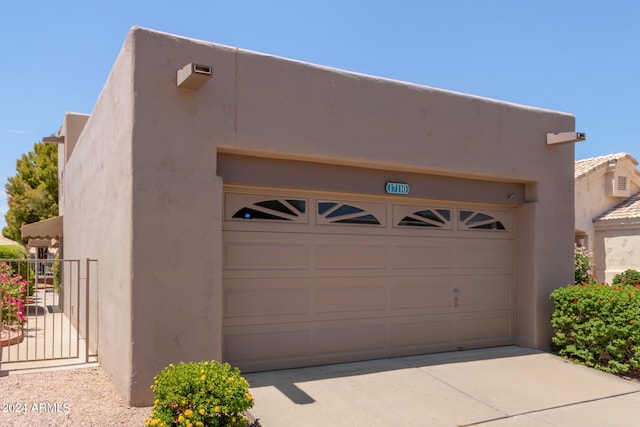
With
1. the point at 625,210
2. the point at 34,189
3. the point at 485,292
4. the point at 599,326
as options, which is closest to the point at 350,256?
the point at 485,292

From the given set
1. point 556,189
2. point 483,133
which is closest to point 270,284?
point 483,133

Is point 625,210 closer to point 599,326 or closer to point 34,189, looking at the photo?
point 599,326

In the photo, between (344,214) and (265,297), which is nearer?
(265,297)

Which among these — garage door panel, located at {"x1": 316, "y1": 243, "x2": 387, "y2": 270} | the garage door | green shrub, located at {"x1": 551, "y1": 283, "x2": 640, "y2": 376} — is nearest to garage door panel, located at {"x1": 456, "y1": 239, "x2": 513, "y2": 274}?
the garage door

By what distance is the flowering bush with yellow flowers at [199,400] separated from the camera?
443 cm

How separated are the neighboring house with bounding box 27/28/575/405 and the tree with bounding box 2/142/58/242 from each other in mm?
20087

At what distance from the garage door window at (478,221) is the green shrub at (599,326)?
144 centimetres

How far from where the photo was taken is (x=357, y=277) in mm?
7648

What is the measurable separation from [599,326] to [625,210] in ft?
47.7

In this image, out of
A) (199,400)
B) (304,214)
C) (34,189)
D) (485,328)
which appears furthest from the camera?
(34,189)

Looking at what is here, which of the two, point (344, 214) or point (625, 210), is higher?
point (625, 210)

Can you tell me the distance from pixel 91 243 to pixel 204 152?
359 centimetres

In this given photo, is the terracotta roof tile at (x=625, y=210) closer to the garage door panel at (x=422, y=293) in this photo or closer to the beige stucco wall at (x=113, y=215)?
the garage door panel at (x=422, y=293)

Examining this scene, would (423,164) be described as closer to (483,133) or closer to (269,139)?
(483,133)
